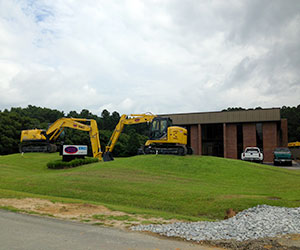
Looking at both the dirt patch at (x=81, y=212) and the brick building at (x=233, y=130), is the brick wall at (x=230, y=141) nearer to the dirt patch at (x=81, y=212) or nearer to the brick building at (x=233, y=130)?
the brick building at (x=233, y=130)

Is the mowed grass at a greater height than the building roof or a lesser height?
lesser

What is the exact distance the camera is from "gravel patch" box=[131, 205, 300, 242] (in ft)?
25.3

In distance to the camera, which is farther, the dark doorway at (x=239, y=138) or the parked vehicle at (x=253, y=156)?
the dark doorway at (x=239, y=138)

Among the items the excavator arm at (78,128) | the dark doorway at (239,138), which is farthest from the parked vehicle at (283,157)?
the excavator arm at (78,128)

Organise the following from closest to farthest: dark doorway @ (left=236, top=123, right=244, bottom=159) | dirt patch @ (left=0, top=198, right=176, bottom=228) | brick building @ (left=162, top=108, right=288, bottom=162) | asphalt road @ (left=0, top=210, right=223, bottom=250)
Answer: asphalt road @ (left=0, top=210, right=223, bottom=250)
dirt patch @ (left=0, top=198, right=176, bottom=228)
brick building @ (left=162, top=108, right=288, bottom=162)
dark doorway @ (left=236, top=123, right=244, bottom=159)

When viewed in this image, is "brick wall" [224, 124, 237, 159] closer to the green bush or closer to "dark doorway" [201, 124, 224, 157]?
"dark doorway" [201, 124, 224, 157]

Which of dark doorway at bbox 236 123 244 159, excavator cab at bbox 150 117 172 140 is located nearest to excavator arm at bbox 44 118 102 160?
excavator cab at bbox 150 117 172 140

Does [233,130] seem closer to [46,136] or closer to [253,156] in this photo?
[253,156]

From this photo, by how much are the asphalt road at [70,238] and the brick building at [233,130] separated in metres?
40.3

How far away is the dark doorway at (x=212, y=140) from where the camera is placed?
5006cm

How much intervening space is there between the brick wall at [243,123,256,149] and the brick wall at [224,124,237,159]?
5.19 ft

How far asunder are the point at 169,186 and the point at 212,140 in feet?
116

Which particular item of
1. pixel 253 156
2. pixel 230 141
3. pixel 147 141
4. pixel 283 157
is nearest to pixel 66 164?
pixel 147 141

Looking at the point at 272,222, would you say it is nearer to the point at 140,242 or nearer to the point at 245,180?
the point at 140,242
